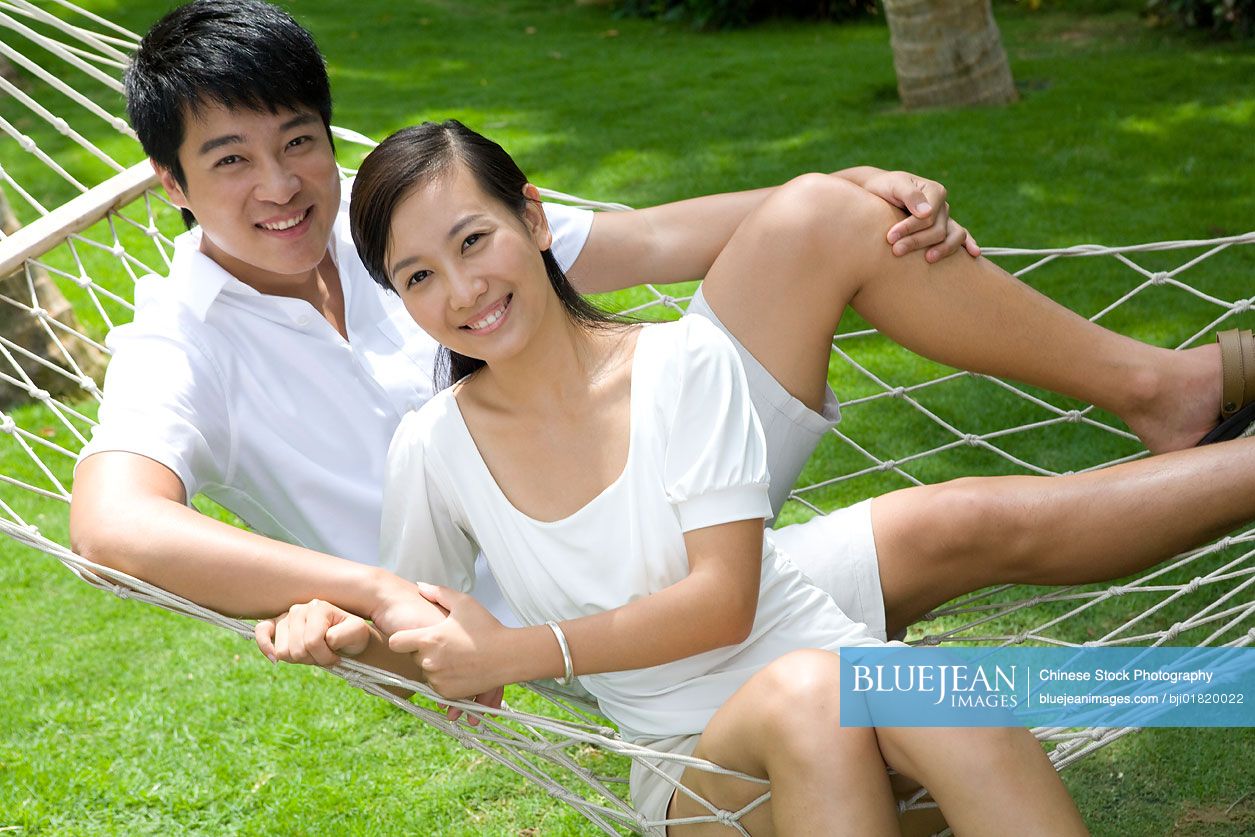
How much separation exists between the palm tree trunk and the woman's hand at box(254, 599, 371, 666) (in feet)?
12.3

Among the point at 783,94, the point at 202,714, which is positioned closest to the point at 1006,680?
the point at 202,714

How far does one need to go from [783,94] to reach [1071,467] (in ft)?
9.83

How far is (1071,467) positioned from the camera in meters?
2.53

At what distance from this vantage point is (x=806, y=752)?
122 cm

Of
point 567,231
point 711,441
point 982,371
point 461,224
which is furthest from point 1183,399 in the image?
point 461,224

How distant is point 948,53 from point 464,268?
3657 millimetres

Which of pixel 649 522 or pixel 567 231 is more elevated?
pixel 567 231

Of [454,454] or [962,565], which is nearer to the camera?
[454,454]

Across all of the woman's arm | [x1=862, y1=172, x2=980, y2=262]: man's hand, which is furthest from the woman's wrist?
[x1=862, y1=172, x2=980, y2=262]: man's hand

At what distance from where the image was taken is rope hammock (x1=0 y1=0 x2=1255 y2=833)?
1.45m

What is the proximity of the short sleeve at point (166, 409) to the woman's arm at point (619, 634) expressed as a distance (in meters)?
0.37

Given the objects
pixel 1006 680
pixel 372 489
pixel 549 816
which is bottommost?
pixel 549 816

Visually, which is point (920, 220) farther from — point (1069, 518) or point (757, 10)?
point (757, 10)

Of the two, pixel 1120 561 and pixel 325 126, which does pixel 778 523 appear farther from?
pixel 325 126
